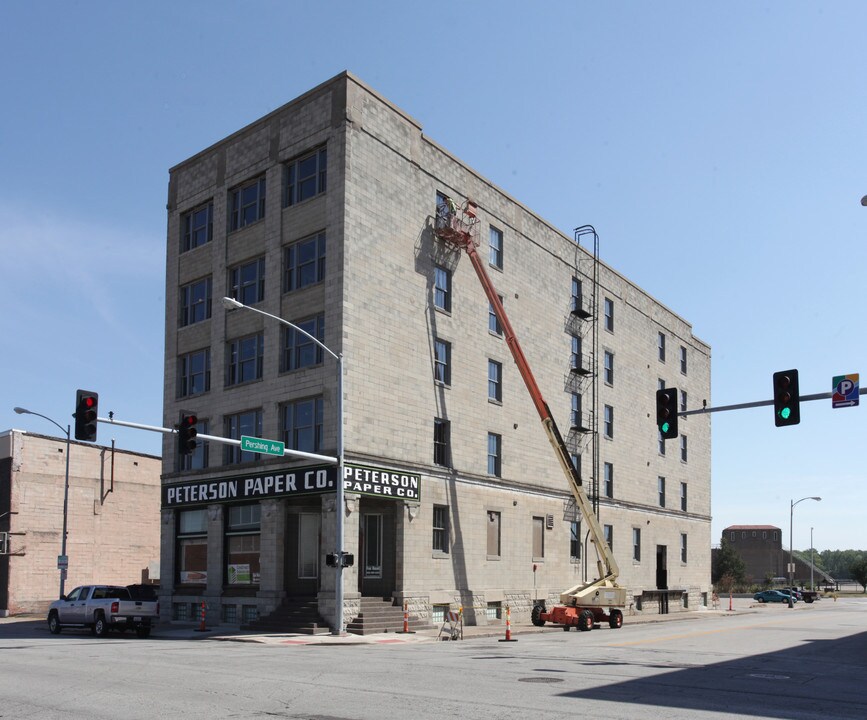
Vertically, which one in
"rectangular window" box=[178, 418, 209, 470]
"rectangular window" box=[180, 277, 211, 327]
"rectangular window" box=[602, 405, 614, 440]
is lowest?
"rectangular window" box=[178, 418, 209, 470]

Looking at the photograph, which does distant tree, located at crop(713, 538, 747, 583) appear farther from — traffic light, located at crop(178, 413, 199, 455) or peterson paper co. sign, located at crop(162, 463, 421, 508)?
traffic light, located at crop(178, 413, 199, 455)

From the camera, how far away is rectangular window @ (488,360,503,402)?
42906 millimetres

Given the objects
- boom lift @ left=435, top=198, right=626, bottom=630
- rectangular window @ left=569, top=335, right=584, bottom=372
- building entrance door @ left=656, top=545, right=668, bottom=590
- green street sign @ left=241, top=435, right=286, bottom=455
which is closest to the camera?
green street sign @ left=241, top=435, right=286, bottom=455

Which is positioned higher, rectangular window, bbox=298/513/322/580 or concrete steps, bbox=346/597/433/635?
rectangular window, bbox=298/513/322/580

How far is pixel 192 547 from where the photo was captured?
40.0 meters

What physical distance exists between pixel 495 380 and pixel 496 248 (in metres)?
6.46

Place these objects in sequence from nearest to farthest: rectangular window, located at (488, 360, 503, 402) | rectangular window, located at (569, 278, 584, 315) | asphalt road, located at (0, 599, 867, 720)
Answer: asphalt road, located at (0, 599, 867, 720) < rectangular window, located at (488, 360, 503, 402) < rectangular window, located at (569, 278, 584, 315)

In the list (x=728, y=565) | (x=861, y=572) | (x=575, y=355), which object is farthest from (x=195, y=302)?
(x=861, y=572)

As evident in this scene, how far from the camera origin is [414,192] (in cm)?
3906

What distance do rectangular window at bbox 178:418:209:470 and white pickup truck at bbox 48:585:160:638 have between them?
783cm

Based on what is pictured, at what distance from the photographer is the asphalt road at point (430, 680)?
44.8 feet

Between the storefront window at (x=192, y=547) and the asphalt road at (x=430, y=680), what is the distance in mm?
9769

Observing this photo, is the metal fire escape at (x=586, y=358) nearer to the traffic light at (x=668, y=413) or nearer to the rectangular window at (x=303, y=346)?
the rectangular window at (x=303, y=346)

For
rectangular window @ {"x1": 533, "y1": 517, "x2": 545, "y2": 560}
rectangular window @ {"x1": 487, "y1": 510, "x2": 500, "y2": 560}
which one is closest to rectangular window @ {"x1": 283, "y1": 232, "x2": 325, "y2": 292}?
rectangular window @ {"x1": 487, "y1": 510, "x2": 500, "y2": 560}
